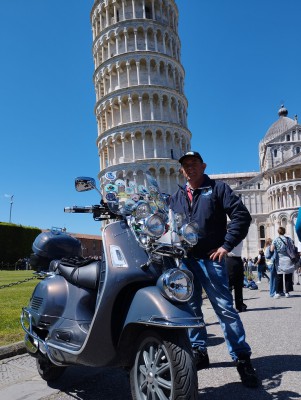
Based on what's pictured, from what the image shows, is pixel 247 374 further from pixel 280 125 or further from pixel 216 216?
pixel 280 125

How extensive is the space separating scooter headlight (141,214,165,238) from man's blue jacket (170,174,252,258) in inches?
37.2

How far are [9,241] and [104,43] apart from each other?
94.9 feet

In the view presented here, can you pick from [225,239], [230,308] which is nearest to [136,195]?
[225,239]

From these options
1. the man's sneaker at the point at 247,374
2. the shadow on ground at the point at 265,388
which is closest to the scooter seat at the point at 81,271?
the shadow on ground at the point at 265,388

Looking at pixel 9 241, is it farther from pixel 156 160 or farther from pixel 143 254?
pixel 143 254

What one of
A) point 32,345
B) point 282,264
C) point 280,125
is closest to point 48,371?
point 32,345

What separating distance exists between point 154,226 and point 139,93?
47972mm

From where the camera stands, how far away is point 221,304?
3428 millimetres

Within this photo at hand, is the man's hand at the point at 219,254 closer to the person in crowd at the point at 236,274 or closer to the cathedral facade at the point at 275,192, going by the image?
the person in crowd at the point at 236,274

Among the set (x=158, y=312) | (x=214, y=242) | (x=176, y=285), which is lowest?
(x=158, y=312)

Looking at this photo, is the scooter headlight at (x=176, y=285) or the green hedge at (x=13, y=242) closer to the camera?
the scooter headlight at (x=176, y=285)

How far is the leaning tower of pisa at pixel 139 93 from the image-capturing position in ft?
158

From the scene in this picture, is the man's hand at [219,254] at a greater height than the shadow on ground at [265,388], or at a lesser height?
greater

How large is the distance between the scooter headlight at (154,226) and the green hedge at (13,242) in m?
42.0
